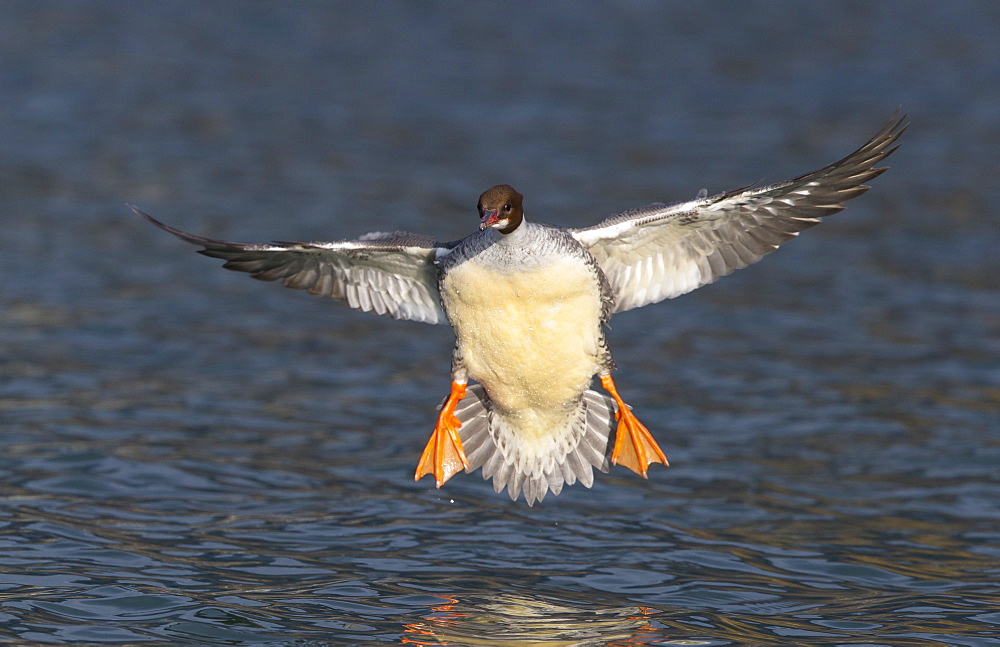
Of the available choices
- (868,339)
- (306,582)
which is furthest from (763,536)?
(868,339)

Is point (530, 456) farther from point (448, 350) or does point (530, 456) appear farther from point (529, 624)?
point (448, 350)

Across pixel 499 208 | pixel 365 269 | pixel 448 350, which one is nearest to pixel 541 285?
pixel 499 208

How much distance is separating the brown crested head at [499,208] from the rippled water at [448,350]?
205 centimetres

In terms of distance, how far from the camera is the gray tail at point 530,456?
8.30 metres

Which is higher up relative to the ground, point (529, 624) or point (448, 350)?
point (448, 350)

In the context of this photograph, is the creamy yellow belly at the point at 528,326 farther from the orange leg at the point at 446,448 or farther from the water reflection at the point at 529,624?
the water reflection at the point at 529,624

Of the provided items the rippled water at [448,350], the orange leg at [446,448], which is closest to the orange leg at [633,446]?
the rippled water at [448,350]

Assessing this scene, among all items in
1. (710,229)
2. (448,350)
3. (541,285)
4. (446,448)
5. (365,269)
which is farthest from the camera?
(448,350)

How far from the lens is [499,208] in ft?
23.4

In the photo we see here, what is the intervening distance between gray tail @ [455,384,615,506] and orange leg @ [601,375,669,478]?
20 centimetres

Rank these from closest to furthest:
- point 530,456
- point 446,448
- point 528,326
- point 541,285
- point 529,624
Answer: point 529,624 < point 541,285 < point 528,326 < point 446,448 < point 530,456

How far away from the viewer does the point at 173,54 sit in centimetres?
2228

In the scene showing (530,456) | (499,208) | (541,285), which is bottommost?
(530,456)

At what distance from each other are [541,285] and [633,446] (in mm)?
1330
